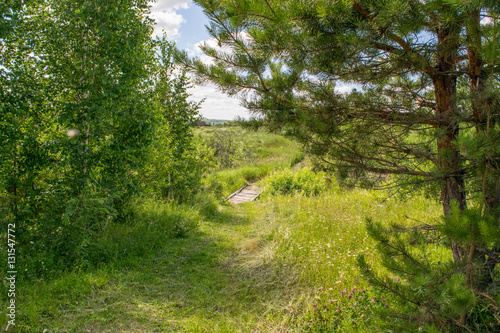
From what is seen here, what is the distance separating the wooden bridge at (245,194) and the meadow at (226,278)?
2.56 meters

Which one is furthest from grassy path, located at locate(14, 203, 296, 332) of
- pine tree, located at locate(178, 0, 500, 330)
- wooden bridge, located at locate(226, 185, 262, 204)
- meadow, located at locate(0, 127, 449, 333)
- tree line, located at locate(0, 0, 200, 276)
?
wooden bridge, located at locate(226, 185, 262, 204)

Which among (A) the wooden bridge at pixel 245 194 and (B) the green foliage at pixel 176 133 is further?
(A) the wooden bridge at pixel 245 194

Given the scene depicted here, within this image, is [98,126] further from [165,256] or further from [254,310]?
[254,310]

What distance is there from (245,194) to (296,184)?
77.5 inches

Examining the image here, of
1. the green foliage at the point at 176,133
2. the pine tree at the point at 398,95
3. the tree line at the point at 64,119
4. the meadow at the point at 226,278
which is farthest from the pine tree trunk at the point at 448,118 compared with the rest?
the green foliage at the point at 176,133

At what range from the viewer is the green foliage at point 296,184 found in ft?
28.9

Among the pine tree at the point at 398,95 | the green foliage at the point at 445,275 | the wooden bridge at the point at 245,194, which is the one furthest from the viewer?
the wooden bridge at the point at 245,194

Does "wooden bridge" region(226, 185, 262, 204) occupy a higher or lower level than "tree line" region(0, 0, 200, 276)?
lower

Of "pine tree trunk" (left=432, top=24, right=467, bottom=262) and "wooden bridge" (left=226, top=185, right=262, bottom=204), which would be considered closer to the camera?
"pine tree trunk" (left=432, top=24, right=467, bottom=262)

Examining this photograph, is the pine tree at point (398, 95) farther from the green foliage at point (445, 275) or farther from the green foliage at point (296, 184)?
the green foliage at point (296, 184)

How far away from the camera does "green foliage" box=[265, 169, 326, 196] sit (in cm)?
880

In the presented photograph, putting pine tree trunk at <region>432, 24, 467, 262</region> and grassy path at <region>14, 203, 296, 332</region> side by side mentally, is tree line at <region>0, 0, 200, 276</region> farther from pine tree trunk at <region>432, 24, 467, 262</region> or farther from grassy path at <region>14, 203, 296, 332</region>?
pine tree trunk at <region>432, 24, 467, 262</region>

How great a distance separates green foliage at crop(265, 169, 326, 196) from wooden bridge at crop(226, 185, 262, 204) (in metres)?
0.64

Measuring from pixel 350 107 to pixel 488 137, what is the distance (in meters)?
1.25
